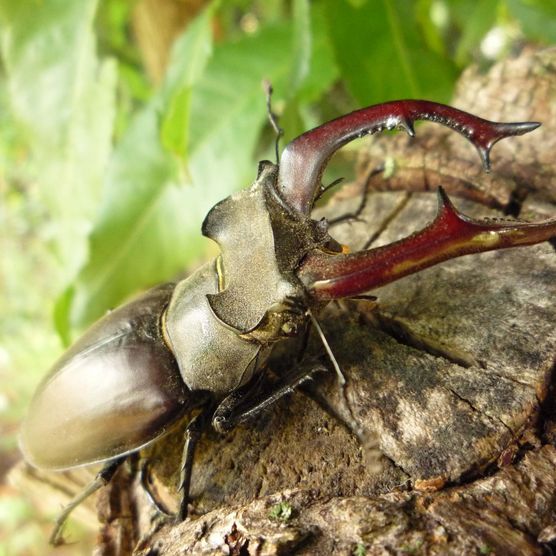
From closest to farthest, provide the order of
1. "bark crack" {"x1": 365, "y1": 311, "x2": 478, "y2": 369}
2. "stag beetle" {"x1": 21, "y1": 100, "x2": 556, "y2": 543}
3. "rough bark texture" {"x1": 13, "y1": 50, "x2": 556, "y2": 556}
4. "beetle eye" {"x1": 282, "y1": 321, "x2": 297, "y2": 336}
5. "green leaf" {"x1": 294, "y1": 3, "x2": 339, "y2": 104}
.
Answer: "rough bark texture" {"x1": 13, "y1": 50, "x2": 556, "y2": 556}
"stag beetle" {"x1": 21, "y1": 100, "x2": 556, "y2": 543}
"bark crack" {"x1": 365, "y1": 311, "x2": 478, "y2": 369}
"beetle eye" {"x1": 282, "y1": 321, "x2": 297, "y2": 336}
"green leaf" {"x1": 294, "y1": 3, "x2": 339, "y2": 104}

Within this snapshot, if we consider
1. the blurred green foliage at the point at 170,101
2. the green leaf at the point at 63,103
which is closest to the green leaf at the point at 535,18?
the blurred green foliage at the point at 170,101

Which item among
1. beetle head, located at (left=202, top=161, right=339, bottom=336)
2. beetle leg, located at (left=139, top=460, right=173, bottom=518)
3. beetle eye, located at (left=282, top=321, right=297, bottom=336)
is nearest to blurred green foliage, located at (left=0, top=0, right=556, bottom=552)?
beetle head, located at (left=202, top=161, right=339, bottom=336)

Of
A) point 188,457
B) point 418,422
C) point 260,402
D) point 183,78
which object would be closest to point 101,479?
point 188,457

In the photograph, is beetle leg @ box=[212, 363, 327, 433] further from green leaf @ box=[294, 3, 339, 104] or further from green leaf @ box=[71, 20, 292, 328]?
green leaf @ box=[294, 3, 339, 104]

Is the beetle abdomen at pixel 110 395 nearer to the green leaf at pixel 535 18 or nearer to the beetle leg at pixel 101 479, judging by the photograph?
the beetle leg at pixel 101 479

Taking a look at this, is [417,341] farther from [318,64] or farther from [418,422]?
[318,64]

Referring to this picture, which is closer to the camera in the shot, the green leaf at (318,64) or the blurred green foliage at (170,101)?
the blurred green foliage at (170,101)
